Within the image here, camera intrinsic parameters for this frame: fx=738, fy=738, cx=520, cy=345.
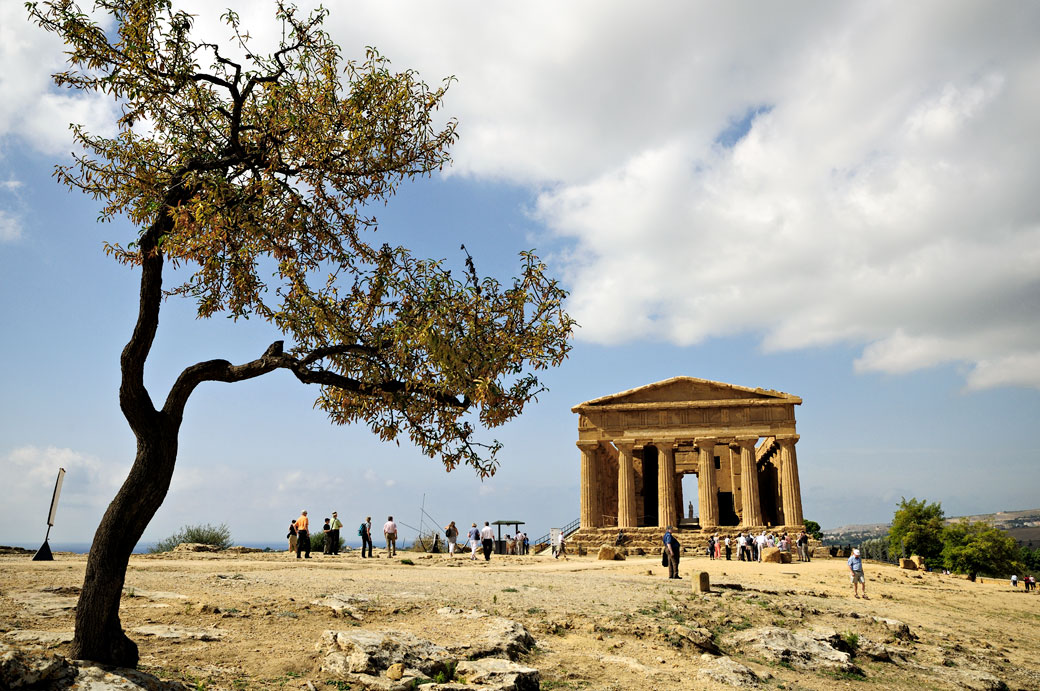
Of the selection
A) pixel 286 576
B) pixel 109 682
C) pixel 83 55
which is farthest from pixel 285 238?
pixel 286 576

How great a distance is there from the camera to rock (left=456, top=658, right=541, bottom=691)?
9773mm

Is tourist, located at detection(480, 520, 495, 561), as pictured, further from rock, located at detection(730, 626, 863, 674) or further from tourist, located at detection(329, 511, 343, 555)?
rock, located at detection(730, 626, 863, 674)

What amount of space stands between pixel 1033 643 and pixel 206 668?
2109 centimetres

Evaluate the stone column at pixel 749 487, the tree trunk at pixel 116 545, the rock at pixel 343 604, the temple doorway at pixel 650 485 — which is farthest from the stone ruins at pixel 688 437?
the tree trunk at pixel 116 545

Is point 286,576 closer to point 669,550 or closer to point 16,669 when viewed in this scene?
point 16,669

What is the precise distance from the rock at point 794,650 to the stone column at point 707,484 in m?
31.4

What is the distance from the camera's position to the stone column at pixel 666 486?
46.1 meters

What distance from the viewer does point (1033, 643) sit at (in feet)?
65.2

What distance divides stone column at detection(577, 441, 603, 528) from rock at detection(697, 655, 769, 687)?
1374 inches

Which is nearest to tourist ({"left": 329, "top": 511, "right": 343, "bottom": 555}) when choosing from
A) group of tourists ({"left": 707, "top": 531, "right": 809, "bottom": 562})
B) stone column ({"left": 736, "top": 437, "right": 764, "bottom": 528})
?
group of tourists ({"left": 707, "top": 531, "right": 809, "bottom": 562})

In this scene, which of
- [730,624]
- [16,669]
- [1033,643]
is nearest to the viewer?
[16,669]

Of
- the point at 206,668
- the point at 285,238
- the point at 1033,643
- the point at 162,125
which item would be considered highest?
the point at 162,125

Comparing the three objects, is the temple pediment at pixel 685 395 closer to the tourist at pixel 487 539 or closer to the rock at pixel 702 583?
the tourist at pixel 487 539

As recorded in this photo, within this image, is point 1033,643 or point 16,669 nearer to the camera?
point 16,669
